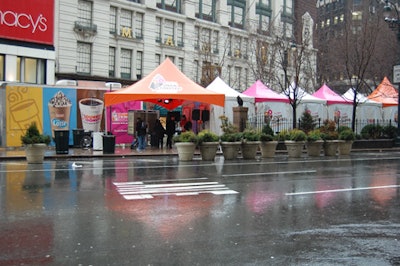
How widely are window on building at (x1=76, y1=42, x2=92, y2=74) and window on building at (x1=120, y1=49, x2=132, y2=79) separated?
3.30 m

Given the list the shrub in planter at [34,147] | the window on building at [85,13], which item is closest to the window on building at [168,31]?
the window on building at [85,13]

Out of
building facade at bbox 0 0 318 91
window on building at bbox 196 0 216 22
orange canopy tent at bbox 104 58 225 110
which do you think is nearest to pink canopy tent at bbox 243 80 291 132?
orange canopy tent at bbox 104 58 225 110

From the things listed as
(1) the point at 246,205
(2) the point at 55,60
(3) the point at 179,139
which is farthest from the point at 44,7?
(1) the point at 246,205

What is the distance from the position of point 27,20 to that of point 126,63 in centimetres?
1223

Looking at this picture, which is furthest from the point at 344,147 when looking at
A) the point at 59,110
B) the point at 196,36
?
the point at 196,36

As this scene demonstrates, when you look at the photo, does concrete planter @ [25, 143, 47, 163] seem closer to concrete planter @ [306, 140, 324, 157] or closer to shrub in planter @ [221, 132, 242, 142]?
shrub in planter @ [221, 132, 242, 142]

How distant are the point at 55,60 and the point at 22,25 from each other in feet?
17.8

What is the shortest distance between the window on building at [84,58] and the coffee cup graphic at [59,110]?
14.6 metres

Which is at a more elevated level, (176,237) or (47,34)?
(47,34)

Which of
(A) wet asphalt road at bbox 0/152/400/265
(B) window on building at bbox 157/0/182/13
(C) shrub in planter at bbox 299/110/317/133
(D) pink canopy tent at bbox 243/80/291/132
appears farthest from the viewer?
(B) window on building at bbox 157/0/182/13

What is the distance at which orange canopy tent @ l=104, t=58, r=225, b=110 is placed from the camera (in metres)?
20.2

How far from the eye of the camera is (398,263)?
16.0ft

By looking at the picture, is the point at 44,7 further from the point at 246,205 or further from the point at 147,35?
the point at 246,205

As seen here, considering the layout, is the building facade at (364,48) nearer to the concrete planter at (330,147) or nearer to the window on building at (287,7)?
the concrete planter at (330,147)
